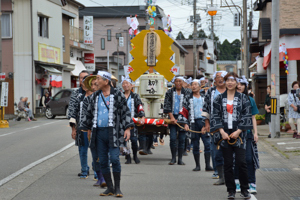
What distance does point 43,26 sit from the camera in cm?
3672

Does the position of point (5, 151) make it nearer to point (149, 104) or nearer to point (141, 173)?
point (149, 104)

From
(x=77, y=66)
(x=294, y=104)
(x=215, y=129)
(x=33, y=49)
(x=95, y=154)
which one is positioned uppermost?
(x=33, y=49)

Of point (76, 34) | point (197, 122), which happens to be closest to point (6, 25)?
point (76, 34)

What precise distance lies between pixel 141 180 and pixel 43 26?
97.6ft

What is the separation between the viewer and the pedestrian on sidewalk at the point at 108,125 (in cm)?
729

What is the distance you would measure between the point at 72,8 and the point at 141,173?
125ft

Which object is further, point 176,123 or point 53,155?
point 53,155

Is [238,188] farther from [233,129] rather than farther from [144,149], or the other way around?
[144,149]

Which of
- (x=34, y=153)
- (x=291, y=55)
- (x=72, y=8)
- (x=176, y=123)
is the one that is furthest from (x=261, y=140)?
(x=72, y=8)

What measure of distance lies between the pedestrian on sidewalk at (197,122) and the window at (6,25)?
25695 millimetres

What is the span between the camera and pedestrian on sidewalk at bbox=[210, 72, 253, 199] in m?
7.10

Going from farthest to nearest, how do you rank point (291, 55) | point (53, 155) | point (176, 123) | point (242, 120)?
point (291, 55) < point (53, 155) < point (176, 123) < point (242, 120)

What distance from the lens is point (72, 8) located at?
45.8m

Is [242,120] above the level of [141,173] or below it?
above
